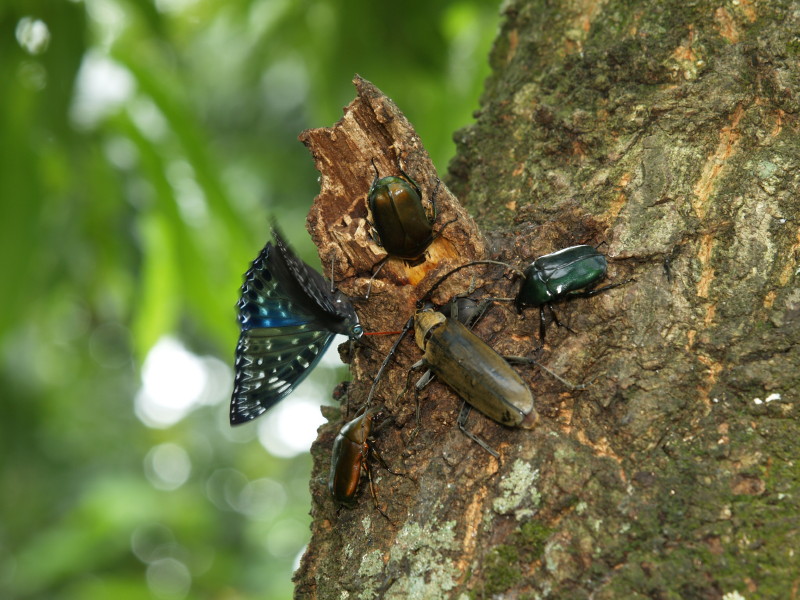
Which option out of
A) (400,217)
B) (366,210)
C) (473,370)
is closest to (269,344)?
(366,210)

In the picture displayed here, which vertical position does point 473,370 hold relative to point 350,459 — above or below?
above

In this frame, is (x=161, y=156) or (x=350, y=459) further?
(x=161, y=156)

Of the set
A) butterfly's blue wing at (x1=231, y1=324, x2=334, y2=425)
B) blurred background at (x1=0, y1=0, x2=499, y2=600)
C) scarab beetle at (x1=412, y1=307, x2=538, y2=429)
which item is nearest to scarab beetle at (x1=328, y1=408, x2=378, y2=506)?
scarab beetle at (x1=412, y1=307, x2=538, y2=429)

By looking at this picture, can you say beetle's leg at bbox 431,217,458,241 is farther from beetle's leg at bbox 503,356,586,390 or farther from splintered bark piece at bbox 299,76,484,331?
beetle's leg at bbox 503,356,586,390

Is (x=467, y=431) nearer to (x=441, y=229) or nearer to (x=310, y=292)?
(x=441, y=229)

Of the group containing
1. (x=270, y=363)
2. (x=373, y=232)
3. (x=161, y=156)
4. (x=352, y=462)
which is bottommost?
(x=352, y=462)

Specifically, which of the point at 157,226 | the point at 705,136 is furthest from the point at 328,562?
the point at 157,226
